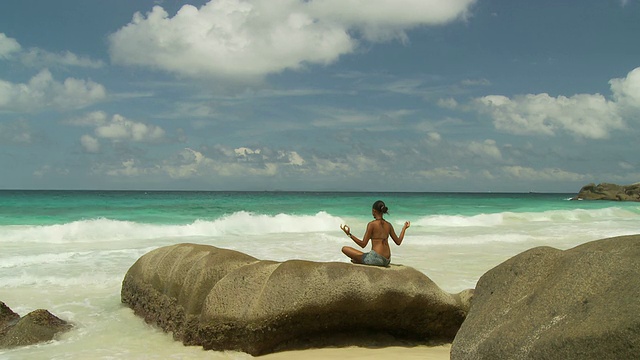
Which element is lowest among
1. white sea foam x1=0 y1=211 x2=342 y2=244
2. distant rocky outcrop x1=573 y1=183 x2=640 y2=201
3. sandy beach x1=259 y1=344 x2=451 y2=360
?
sandy beach x1=259 y1=344 x2=451 y2=360

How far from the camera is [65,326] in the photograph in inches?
280

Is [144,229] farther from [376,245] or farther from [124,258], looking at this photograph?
[376,245]

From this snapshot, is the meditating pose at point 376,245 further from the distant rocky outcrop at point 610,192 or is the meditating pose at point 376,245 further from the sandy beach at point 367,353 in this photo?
the distant rocky outcrop at point 610,192

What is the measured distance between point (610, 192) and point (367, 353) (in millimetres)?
68391

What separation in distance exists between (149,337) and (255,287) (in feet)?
5.94

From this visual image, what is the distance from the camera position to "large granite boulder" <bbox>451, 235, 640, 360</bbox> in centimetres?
339

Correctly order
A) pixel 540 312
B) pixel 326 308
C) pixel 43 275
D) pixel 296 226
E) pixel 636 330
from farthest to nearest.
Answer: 1. pixel 296 226
2. pixel 43 275
3. pixel 326 308
4. pixel 540 312
5. pixel 636 330

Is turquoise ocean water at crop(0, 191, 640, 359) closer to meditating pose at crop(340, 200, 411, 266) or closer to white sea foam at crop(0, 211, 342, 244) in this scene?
white sea foam at crop(0, 211, 342, 244)

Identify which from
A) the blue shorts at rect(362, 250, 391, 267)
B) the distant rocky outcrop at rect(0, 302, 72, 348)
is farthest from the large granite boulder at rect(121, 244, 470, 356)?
the distant rocky outcrop at rect(0, 302, 72, 348)

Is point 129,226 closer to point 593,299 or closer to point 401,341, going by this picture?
point 401,341

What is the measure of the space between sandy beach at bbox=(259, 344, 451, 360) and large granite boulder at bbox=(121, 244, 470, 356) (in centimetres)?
14

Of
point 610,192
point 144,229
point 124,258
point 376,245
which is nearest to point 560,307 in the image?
point 376,245

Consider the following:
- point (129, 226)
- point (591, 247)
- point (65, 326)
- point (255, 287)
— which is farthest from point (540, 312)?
point (129, 226)

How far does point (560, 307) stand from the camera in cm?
386
